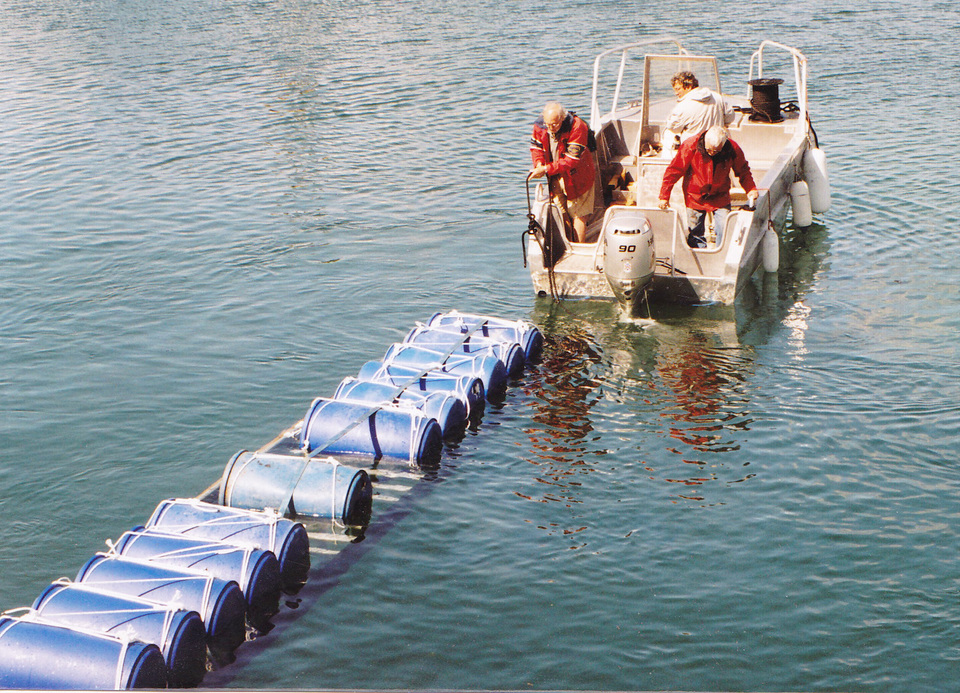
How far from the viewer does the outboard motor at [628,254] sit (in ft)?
42.0

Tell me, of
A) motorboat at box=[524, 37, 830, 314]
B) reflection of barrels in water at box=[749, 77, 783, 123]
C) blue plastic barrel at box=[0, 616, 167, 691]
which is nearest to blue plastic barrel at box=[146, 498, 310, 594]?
blue plastic barrel at box=[0, 616, 167, 691]

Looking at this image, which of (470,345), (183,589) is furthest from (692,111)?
(183,589)

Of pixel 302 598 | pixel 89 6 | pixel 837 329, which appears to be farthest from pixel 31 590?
pixel 89 6

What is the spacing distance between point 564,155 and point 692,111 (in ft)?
5.71

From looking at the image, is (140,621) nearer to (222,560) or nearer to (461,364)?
(222,560)

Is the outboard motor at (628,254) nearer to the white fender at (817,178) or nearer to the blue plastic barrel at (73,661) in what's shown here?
the white fender at (817,178)

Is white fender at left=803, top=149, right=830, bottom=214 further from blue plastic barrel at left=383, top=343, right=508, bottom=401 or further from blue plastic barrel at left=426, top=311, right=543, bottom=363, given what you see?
blue plastic barrel at left=383, top=343, right=508, bottom=401

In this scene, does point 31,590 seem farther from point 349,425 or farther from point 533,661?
point 533,661

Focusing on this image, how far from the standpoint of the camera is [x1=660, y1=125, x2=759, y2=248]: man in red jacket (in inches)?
516

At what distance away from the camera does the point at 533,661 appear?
769cm

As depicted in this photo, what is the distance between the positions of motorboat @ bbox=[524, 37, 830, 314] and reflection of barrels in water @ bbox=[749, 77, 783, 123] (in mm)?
16

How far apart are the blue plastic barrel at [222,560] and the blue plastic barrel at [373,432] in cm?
214

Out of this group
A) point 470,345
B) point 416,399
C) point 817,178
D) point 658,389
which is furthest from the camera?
point 817,178

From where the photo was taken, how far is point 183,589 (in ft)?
25.0
